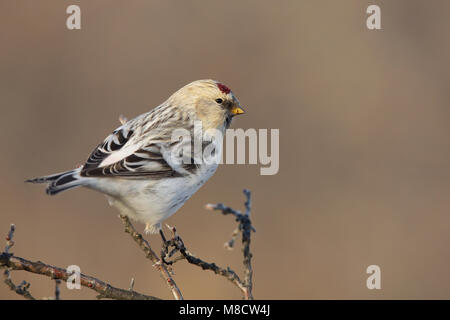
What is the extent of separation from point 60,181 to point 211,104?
1.01 m

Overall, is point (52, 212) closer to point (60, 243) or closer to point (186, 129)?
point (60, 243)

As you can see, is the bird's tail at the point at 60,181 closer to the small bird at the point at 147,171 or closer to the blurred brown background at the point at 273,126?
the small bird at the point at 147,171

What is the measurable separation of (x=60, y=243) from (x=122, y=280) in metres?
0.70

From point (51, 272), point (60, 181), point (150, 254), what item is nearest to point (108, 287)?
point (51, 272)

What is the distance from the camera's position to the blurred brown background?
5.22 metres

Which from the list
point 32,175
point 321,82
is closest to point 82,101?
point 32,175

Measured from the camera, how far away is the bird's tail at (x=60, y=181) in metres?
2.40

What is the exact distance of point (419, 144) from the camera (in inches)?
247

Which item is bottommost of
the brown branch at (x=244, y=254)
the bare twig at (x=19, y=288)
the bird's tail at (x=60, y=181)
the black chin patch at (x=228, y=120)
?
the bare twig at (x=19, y=288)

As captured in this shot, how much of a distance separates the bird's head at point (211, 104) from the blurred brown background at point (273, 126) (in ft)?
7.08

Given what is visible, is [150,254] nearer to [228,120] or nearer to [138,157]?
[138,157]

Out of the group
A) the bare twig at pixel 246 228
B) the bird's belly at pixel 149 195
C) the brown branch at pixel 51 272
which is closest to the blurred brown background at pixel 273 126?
the bird's belly at pixel 149 195

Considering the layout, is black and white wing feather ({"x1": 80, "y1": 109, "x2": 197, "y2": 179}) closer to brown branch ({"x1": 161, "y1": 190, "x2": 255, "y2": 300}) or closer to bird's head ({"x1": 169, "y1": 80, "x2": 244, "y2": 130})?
bird's head ({"x1": 169, "y1": 80, "x2": 244, "y2": 130})

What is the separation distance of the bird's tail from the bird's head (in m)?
0.81
